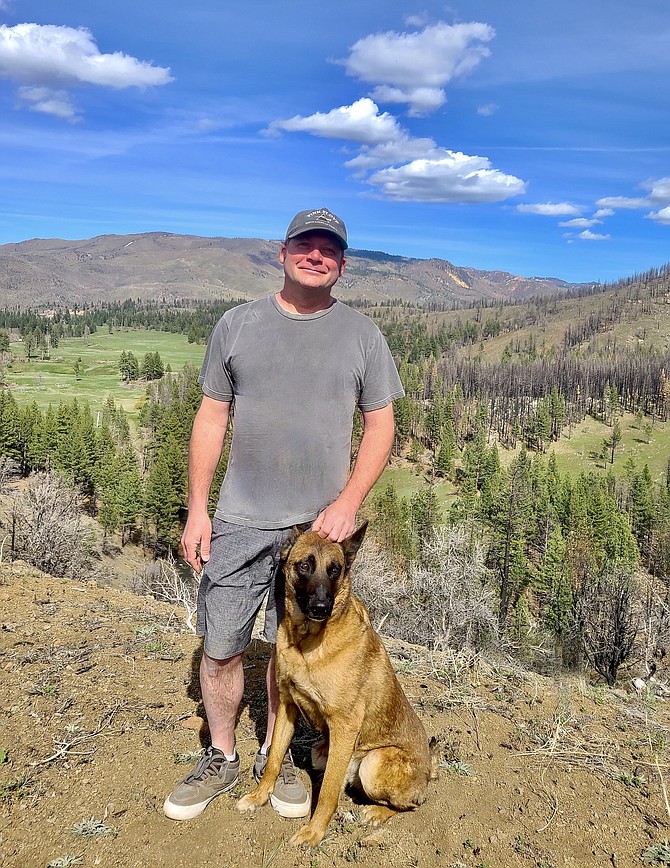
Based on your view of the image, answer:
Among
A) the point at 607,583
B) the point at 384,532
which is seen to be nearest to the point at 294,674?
the point at 607,583

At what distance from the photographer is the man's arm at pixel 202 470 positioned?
4.36 m

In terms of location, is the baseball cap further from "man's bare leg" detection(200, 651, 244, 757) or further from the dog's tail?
the dog's tail

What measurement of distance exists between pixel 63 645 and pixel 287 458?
4.50 m

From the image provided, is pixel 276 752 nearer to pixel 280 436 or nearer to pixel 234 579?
pixel 234 579

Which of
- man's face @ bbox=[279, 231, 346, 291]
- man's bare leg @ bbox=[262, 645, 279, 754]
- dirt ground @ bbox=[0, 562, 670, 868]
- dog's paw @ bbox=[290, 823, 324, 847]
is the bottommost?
dirt ground @ bbox=[0, 562, 670, 868]

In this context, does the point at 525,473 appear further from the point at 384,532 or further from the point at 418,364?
the point at 418,364

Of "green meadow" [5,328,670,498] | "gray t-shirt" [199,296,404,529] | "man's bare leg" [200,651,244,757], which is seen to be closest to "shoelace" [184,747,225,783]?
"man's bare leg" [200,651,244,757]

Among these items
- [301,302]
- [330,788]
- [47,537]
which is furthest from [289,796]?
[47,537]

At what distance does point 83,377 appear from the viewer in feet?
461

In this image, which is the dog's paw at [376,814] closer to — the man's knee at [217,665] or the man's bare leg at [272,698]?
the man's bare leg at [272,698]

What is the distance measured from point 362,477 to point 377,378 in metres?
0.76

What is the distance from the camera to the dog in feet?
12.8

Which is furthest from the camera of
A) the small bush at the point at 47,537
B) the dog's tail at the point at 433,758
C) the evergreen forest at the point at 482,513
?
the evergreen forest at the point at 482,513

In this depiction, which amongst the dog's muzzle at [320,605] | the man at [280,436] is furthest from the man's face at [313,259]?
the dog's muzzle at [320,605]
